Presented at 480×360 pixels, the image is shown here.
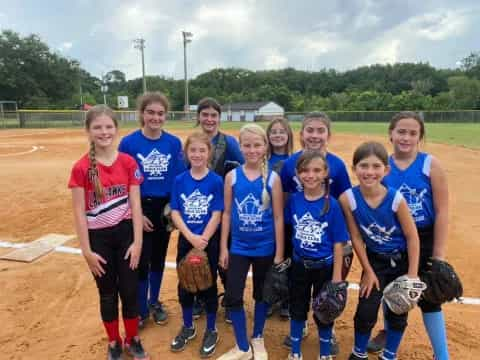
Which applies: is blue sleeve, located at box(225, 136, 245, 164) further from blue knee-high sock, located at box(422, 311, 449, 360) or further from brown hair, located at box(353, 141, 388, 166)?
blue knee-high sock, located at box(422, 311, 449, 360)

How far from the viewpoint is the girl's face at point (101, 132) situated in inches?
104

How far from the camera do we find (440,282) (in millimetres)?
2480

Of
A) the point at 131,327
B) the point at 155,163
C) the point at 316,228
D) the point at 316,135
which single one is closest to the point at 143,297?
the point at 131,327

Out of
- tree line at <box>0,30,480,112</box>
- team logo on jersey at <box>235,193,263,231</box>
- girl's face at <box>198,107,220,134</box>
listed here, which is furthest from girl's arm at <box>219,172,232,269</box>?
tree line at <box>0,30,480,112</box>

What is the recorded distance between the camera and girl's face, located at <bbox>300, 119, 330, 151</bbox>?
2887mm

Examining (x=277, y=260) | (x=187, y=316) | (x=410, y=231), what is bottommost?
(x=187, y=316)

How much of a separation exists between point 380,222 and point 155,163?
1793mm

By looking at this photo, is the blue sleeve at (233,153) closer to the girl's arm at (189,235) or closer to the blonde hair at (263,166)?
the blonde hair at (263,166)

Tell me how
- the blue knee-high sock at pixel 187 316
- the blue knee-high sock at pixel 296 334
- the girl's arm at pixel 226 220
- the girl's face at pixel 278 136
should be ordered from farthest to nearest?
the girl's face at pixel 278 136 → the blue knee-high sock at pixel 187 316 → the girl's arm at pixel 226 220 → the blue knee-high sock at pixel 296 334

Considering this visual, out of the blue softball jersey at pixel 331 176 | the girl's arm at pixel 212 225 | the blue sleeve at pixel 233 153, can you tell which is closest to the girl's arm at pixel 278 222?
the blue softball jersey at pixel 331 176

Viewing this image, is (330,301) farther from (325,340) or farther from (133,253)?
(133,253)

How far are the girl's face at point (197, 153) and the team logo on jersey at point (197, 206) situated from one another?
21cm

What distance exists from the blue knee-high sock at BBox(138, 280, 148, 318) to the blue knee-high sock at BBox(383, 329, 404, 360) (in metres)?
1.96

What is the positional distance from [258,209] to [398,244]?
0.97 m
